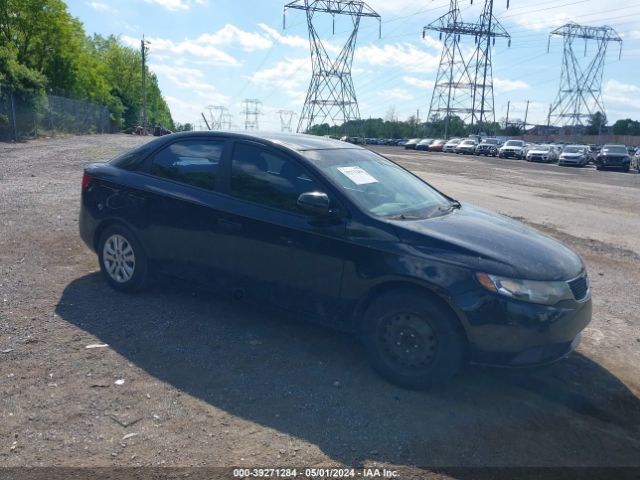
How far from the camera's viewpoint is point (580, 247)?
31.6 feet

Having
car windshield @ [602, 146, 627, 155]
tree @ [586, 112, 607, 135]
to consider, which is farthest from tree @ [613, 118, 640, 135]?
car windshield @ [602, 146, 627, 155]

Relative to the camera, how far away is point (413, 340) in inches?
163

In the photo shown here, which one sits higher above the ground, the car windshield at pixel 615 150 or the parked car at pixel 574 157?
the car windshield at pixel 615 150

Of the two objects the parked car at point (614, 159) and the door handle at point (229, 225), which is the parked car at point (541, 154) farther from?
the door handle at point (229, 225)

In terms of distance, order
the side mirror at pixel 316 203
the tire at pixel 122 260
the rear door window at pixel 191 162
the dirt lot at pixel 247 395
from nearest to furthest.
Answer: the dirt lot at pixel 247 395
the side mirror at pixel 316 203
the rear door window at pixel 191 162
the tire at pixel 122 260

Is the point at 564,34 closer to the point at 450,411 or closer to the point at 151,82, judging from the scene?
the point at 151,82

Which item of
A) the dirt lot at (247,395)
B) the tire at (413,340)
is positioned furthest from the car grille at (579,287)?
the tire at (413,340)

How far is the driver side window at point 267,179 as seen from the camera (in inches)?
186

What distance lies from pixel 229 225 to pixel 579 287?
2749 millimetres

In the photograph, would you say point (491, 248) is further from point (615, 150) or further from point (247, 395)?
point (615, 150)

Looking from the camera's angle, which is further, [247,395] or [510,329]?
[247,395]

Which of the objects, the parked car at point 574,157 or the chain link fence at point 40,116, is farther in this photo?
the parked car at point 574,157

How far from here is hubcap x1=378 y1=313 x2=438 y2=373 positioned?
13.4 feet

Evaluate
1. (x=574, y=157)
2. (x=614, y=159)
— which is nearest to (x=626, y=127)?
(x=574, y=157)
